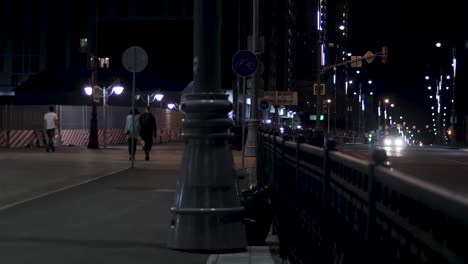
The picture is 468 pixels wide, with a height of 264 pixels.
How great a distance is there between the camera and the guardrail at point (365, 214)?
2.24 metres

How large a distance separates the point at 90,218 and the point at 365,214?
7.81 metres

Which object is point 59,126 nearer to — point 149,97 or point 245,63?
point 149,97

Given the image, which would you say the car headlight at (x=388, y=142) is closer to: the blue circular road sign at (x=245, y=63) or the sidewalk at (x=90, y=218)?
the sidewalk at (x=90, y=218)

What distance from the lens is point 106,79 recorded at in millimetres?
61969

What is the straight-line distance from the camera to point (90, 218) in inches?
425

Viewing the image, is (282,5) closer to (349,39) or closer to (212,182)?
(349,39)

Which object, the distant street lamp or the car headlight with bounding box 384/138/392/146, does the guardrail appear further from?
the car headlight with bounding box 384/138/392/146

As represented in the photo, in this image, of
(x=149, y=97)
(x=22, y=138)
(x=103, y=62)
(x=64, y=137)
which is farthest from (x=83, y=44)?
(x=22, y=138)

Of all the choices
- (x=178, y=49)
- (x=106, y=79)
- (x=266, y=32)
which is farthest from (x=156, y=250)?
(x=266, y=32)

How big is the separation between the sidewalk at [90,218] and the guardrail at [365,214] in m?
1.48

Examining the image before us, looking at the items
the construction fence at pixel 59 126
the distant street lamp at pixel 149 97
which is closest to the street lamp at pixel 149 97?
the distant street lamp at pixel 149 97

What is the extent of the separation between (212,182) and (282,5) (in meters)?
136

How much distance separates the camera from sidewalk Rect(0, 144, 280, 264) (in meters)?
7.74

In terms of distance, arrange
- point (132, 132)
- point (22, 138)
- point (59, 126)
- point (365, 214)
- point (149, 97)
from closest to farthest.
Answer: point (365, 214), point (132, 132), point (22, 138), point (59, 126), point (149, 97)
